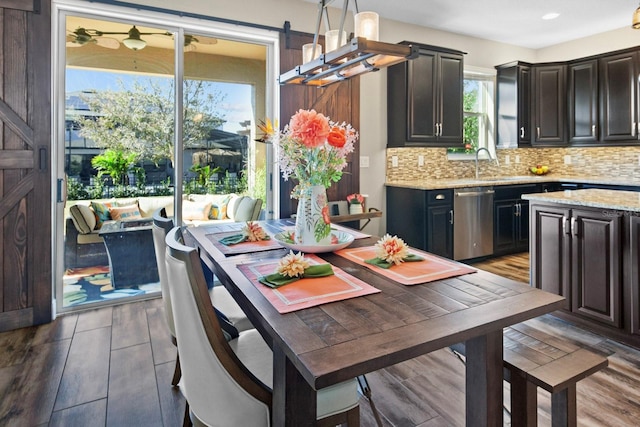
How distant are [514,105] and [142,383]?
5406 millimetres

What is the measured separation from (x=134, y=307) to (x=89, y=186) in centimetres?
109

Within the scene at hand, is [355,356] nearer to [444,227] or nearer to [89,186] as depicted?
[89,186]

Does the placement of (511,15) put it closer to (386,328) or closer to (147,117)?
(147,117)

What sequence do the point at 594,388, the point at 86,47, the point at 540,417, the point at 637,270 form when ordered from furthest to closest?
the point at 86,47, the point at 637,270, the point at 594,388, the point at 540,417

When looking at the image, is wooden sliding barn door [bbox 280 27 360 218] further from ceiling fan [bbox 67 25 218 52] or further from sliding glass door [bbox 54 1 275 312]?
ceiling fan [bbox 67 25 218 52]

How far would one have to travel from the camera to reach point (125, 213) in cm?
341

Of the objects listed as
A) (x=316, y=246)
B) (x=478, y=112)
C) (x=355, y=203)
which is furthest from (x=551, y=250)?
(x=478, y=112)

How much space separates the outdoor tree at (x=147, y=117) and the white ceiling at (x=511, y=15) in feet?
5.83

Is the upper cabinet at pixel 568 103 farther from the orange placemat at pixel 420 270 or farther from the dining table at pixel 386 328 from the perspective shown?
the dining table at pixel 386 328

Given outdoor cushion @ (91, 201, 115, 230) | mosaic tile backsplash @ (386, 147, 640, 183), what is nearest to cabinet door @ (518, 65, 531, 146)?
mosaic tile backsplash @ (386, 147, 640, 183)

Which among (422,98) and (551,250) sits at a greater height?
(422,98)

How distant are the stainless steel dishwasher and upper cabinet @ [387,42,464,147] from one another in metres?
0.69

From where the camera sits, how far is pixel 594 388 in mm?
2086

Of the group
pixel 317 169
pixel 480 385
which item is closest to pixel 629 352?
pixel 480 385
